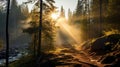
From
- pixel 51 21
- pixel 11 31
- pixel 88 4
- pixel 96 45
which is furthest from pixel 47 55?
pixel 11 31

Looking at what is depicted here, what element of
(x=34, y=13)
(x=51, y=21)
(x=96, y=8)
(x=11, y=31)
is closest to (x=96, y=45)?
(x=51, y=21)

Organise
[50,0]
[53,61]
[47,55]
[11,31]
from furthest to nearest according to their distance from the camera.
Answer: [11,31], [50,0], [47,55], [53,61]

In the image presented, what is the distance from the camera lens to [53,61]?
29.4m

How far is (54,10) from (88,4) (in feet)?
119

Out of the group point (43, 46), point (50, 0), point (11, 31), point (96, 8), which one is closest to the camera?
point (50, 0)

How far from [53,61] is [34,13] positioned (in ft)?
37.3

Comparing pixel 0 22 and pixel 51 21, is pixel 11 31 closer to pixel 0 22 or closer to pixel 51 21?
pixel 0 22

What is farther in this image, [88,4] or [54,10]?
[88,4]

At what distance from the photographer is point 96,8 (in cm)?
6606

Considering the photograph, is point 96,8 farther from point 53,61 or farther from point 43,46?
point 53,61

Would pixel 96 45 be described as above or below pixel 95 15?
below

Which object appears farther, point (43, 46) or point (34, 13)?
point (43, 46)

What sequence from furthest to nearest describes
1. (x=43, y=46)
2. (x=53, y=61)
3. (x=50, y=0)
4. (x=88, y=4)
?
(x=88, y=4) → (x=43, y=46) → (x=50, y=0) → (x=53, y=61)

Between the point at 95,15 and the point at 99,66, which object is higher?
the point at 95,15
